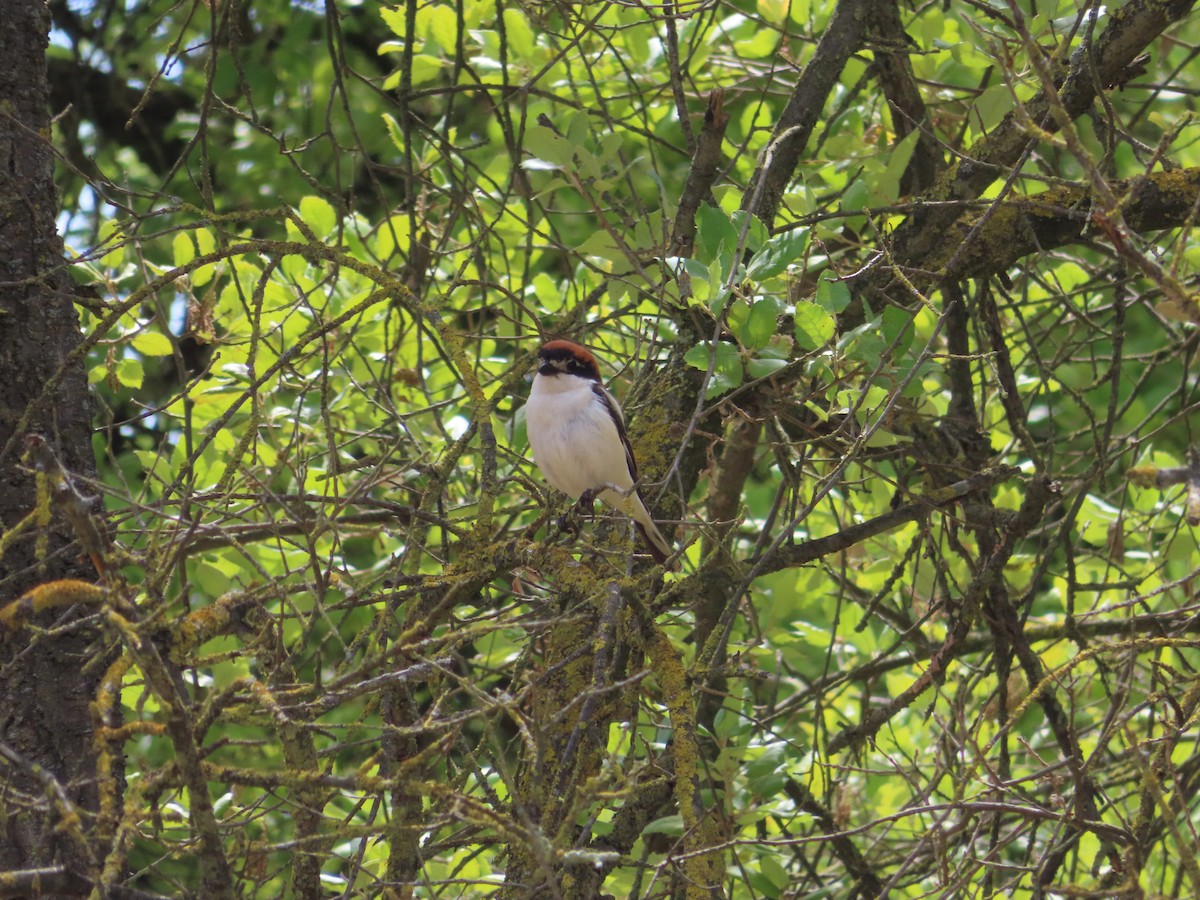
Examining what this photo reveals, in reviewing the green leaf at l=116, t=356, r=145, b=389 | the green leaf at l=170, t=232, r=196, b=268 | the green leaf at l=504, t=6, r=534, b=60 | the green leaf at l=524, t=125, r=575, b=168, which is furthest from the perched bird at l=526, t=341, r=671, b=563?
the green leaf at l=116, t=356, r=145, b=389

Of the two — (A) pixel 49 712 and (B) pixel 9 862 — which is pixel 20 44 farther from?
(B) pixel 9 862

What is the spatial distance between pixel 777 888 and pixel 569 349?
192 cm

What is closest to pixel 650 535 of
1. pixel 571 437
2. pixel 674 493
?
pixel 674 493

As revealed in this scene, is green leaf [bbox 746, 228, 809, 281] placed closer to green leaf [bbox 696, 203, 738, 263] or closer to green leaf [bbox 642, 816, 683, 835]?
green leaf [bbox 696, 203, 738, 263]

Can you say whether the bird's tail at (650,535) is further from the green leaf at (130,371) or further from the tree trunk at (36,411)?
the green leaf at (130,371)

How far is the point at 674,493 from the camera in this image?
348 cm

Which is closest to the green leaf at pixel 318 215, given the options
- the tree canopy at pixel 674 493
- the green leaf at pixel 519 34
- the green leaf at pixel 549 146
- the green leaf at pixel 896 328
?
the tree canopy at pixel 674 493

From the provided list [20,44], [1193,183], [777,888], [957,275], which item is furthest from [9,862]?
[1193,183]

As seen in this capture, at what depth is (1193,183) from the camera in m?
3.46

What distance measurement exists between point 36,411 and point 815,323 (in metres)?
1.77

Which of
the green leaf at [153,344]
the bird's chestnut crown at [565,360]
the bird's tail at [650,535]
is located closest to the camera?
the bird's tail at [650,535]

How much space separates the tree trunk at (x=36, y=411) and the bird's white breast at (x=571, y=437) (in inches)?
72.5

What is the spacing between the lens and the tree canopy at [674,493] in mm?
2090

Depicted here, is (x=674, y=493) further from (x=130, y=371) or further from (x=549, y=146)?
(x=130, y=371)
